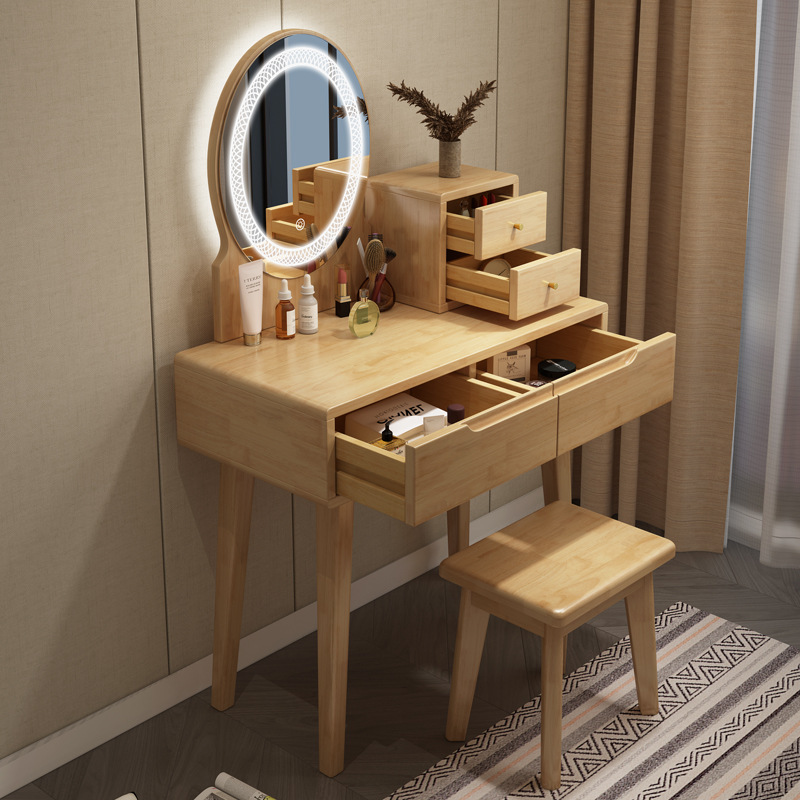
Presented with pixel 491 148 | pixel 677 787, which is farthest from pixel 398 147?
pixel 677 787

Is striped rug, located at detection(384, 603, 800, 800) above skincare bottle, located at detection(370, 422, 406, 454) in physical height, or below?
below

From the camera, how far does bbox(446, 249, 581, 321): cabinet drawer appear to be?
7.87 ft

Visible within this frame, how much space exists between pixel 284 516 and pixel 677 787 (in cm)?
104

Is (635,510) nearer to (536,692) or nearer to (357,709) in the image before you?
(536,692)

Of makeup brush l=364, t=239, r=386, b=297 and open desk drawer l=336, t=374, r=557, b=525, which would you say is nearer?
open desk drawer l=336, t=374, r=557, b=525

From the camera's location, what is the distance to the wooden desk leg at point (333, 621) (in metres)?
2.17

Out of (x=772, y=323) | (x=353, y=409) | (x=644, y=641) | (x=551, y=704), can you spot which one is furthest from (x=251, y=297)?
(x=772, y=323)

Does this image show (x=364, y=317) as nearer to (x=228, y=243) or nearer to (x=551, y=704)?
(x=228, y=243)

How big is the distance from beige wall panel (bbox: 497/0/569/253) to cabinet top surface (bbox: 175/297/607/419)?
607mm

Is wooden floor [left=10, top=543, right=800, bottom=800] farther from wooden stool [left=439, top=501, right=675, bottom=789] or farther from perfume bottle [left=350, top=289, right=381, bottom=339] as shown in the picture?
perfume bottle [left=350, top=289, right=381, bottom=339]

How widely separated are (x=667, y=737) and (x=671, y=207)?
1383 mm

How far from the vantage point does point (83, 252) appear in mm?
2100

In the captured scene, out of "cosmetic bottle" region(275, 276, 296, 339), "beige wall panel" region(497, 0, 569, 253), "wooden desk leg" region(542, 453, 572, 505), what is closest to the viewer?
"cosmetic bottle" region(275, 276, 296, 339)

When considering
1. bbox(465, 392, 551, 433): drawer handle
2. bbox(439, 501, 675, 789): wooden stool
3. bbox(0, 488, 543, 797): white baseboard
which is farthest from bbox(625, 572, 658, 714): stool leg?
bbox(0, 488, 543, 797): white baseboard
